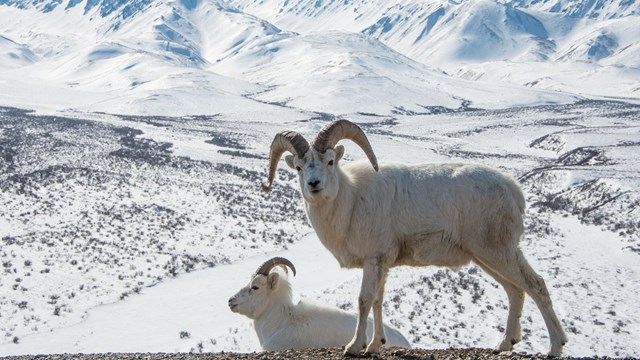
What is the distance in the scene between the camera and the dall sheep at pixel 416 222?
8.05 meters

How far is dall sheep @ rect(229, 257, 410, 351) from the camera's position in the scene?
10.8 metres

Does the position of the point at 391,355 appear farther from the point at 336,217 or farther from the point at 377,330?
the point at 336,217

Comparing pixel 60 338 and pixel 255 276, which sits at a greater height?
pixel 255 276

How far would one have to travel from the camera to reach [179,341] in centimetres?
1541

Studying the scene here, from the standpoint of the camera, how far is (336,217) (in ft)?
27.4

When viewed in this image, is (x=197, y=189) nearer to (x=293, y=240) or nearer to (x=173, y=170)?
(x=173, y=170)

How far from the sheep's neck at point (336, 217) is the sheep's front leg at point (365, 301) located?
45 centimetres

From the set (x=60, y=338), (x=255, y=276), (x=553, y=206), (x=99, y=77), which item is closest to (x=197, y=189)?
(x=553, y=206)

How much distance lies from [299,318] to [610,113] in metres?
109

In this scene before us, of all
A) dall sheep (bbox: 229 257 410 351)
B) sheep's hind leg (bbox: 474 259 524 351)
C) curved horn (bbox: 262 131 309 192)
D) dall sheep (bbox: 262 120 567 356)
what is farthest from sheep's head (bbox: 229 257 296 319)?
sheep's hind leg (bbox: 474 259 524 351)

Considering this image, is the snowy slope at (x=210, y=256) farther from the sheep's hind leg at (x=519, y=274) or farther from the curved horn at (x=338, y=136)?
the curved horn at (x=338, y=136)

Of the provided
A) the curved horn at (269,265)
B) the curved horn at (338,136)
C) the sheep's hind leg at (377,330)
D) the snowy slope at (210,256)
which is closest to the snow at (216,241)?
the snowy slope at (210,256)

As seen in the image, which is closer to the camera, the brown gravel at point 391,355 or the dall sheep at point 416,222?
the brown gravel at point 391,355

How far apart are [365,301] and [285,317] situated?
3510 millimetres
